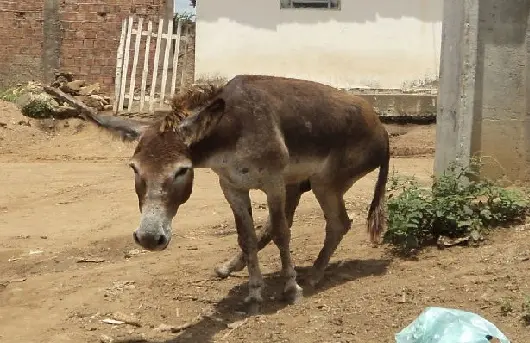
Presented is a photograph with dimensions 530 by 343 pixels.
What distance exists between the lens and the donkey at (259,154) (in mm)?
4879

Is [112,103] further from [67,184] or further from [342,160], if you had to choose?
[342,160]

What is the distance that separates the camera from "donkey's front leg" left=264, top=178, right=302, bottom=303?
18.5 feet

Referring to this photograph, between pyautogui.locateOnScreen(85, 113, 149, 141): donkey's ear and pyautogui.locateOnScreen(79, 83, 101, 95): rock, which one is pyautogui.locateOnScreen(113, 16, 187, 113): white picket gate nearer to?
pyautogui.locateOnScreen(79, 83, 101, 95): rock

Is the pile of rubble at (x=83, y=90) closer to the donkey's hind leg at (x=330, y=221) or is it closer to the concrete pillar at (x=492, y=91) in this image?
the concrete pillar at (x=492, y=91)

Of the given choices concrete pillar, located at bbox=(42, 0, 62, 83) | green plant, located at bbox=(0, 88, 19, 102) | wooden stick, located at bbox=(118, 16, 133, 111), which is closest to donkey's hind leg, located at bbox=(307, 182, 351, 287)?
wooden stick, located at bbox=(118, 16, 133, 111)

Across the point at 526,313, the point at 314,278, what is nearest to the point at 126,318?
the point at 314,278

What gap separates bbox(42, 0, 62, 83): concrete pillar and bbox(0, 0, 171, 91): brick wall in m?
0.02

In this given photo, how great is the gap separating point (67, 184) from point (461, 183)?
5.92m

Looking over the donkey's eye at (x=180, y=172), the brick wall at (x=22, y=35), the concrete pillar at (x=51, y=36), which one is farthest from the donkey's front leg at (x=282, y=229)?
the brick wall at (x=22, y=35)

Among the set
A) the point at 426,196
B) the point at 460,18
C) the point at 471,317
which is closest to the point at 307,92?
the point at 426,196

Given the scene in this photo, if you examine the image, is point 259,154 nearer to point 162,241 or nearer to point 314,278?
point 162,241

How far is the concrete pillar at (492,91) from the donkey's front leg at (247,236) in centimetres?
252

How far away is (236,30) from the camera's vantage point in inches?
565

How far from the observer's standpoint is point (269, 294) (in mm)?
6117
